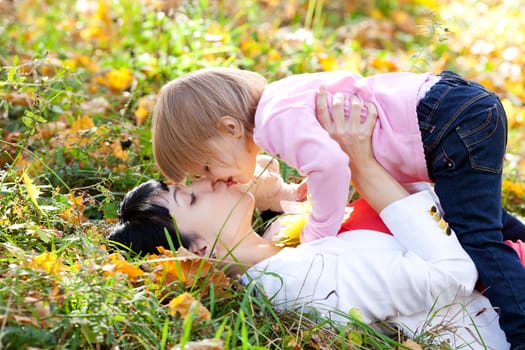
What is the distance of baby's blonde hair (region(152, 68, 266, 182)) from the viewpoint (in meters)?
2.42

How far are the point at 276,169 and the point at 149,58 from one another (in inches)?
51.1

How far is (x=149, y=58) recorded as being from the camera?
3.88 m

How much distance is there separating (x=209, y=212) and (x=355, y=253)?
20.7 inches

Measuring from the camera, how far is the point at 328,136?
2332mm

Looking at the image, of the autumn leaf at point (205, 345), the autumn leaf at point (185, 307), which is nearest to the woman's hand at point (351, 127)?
the autumn leaf at point (185, 307)

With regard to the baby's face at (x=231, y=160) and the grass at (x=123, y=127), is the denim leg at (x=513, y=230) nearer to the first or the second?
the grass at (x=123, y=127)

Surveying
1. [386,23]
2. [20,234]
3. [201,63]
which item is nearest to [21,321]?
[20,234]

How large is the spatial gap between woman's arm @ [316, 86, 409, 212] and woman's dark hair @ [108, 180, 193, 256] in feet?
2.03

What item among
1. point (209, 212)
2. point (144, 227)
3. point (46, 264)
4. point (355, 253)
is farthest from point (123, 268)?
point (355, 253)

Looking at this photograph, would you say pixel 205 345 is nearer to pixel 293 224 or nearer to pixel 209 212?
pixel 209 212

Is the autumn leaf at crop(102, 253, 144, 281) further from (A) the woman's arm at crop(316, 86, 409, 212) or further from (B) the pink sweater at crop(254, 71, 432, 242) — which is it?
(A) the woman's arm at crop(316, 86, 409, 212)

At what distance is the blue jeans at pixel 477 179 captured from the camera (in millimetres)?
2246

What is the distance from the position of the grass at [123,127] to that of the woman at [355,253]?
8 centimetres

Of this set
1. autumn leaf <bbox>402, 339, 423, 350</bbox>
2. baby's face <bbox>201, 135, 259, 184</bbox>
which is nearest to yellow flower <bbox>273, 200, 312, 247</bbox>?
baby's face <bbox>201, 135, 259, 184</bbox>
